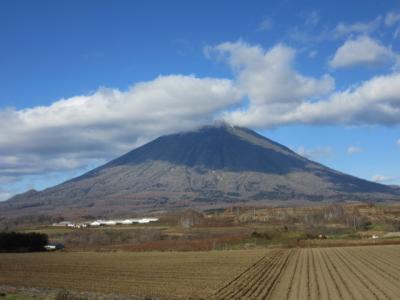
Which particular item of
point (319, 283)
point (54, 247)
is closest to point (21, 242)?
point (54, 247)

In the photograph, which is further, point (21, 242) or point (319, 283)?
point (21, 242)

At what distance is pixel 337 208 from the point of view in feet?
566

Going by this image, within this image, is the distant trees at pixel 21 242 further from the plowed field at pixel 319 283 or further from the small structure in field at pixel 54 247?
the plowed field at pixel 319 283

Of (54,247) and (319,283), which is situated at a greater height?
(54,247)

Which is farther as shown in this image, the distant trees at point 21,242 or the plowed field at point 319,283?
the distant trees at point 21,242

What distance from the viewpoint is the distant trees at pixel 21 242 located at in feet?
304

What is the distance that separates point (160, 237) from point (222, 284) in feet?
273

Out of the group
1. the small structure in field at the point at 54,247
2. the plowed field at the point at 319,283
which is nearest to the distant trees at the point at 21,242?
the small structure in field at the point at 54,247

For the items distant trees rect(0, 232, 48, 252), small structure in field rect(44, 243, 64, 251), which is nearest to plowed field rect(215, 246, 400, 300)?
distant trees rect(0, 232, 48, 252)

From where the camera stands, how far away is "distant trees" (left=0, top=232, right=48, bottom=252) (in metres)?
92.6

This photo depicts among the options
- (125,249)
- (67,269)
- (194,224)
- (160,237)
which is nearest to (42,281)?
(67,269)

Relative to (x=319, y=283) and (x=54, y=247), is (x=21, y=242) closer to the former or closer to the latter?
(x=54, y=247)

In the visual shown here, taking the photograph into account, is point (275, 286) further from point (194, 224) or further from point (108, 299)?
point (194, 224)

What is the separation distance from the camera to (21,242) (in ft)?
314
